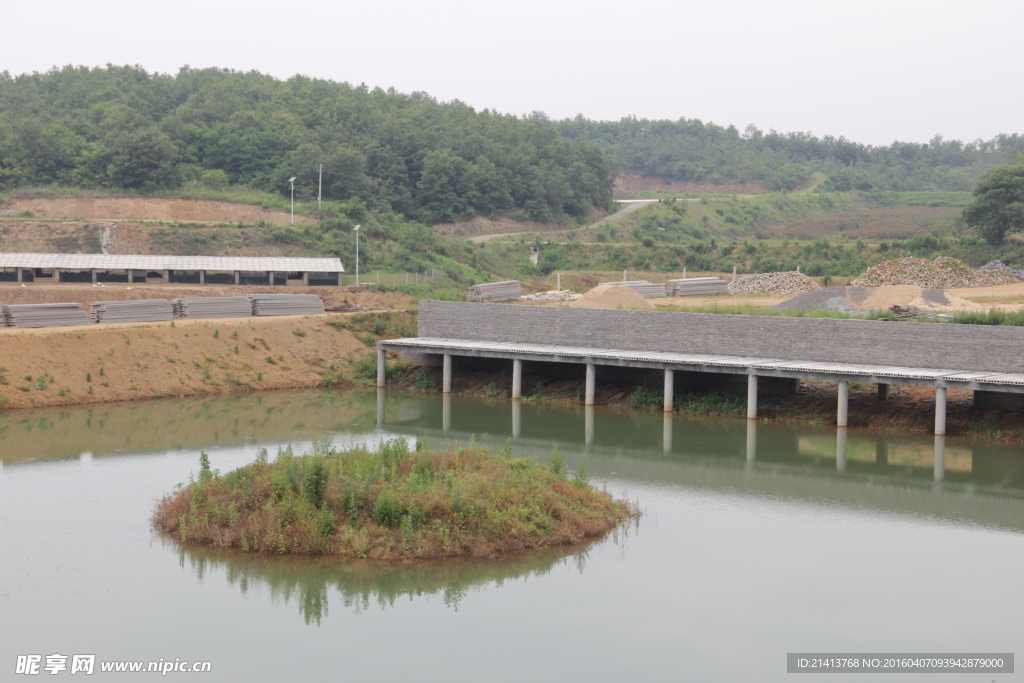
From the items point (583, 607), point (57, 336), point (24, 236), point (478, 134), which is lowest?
point (583, 607)

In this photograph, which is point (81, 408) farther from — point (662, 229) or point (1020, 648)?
point (662, 229)

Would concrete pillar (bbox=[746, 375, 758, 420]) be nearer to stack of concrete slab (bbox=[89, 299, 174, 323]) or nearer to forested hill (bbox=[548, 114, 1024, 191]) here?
stack of concrete slab (bbox=[89, 299, 174, 323])

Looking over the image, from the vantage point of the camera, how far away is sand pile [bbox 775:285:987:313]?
29703mm

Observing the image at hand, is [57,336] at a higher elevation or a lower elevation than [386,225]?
lower

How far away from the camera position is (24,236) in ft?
148

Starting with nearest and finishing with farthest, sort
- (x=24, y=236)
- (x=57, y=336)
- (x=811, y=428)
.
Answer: (x=811, y=428) < (x=57, y=336) < (x=24, y=236)

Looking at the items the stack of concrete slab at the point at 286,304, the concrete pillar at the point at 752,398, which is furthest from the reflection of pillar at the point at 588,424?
the stack of concrete slab at the point at 286,304

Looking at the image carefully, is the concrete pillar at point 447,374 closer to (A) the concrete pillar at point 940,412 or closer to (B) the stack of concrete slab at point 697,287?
(A) the concrete pillar at point 940,412

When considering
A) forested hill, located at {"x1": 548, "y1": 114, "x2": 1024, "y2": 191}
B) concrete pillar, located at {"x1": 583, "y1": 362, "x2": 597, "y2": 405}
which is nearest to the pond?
concrete pillar, located at {"x1": 583, "y1": 362, "x2": 597, "y2": 405}

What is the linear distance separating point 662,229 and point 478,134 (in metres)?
13.9

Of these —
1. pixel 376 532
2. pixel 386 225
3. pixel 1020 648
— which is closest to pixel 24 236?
pixel 386 225

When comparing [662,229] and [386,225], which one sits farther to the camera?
[662,229]

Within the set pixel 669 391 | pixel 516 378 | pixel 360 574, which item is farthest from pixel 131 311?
pixel 360 574

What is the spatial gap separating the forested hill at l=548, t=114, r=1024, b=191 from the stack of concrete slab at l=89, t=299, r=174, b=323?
7165 centimetres
